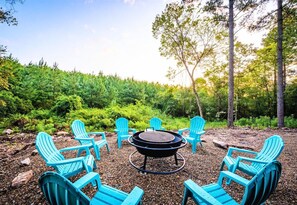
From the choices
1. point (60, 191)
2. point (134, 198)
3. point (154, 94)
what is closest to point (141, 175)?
point (134, 198)

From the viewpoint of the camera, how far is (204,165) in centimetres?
318

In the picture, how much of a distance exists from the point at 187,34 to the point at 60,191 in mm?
9271

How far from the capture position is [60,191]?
3.78ft

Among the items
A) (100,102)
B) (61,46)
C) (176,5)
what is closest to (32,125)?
(100,102)

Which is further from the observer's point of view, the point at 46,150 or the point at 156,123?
the point at 156,123

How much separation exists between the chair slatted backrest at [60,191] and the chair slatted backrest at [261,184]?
1.40 meters

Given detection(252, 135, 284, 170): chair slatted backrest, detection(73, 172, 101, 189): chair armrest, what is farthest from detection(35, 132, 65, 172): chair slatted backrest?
detection(252, 135, 284, 170): chair slatted backrest

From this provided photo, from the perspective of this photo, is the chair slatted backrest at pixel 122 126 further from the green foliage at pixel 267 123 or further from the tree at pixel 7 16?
the green foliage at pixel 267 123

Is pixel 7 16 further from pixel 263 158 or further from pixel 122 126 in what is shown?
pixel 263 158

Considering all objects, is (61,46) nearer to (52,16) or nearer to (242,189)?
(52,16)

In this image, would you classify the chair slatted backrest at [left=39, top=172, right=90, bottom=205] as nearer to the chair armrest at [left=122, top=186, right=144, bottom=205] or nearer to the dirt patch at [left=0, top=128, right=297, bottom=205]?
the chair armrest at [left=122, top=186, right=144, bottom=205]

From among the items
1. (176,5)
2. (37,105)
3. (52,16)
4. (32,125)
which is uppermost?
(176,5)

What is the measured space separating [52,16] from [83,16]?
3.85 feet

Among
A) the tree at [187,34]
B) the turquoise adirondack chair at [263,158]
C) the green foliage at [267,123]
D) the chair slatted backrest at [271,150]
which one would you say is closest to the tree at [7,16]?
the turquoise adirondack chair at [263,158]
